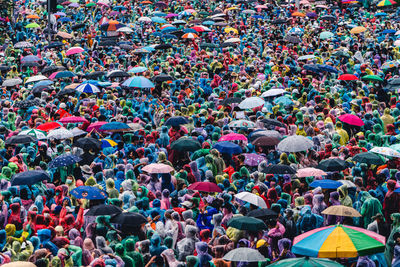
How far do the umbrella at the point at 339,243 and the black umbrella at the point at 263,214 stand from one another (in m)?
1.75

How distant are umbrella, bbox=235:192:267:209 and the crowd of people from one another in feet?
0.16

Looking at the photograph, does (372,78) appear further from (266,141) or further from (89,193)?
(89,193)

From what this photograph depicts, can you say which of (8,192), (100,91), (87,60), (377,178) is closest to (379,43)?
(87,60)

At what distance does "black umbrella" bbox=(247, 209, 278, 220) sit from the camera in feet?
36.2

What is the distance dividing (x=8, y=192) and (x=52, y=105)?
24.3 ft

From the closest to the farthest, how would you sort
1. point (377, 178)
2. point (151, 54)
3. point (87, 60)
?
1. point (377, 178)
2. point (87, 60)
3. point (151, 54)

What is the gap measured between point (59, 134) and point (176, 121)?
270cm

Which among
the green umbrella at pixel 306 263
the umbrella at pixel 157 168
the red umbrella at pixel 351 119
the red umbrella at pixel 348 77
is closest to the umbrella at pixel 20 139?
the umbrella at pixel 157 168

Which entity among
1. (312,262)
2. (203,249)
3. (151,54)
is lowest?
(151,54)

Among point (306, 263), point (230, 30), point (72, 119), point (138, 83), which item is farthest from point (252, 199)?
point (230, 30)

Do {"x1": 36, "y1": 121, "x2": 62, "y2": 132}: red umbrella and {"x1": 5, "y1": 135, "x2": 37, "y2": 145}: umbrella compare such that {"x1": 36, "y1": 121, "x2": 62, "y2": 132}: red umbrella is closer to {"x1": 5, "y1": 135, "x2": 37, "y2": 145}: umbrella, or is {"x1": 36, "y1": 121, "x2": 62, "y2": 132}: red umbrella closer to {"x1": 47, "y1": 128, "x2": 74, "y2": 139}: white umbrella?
{"x1": 47, "y1": 128, "x2": 74, "y2": 139}: white umbrella

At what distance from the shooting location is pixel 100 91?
20.2 m

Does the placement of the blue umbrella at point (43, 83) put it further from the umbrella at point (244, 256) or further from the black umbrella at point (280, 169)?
the umbrella at point (244, 256)

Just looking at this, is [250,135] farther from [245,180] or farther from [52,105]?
[52,105]
